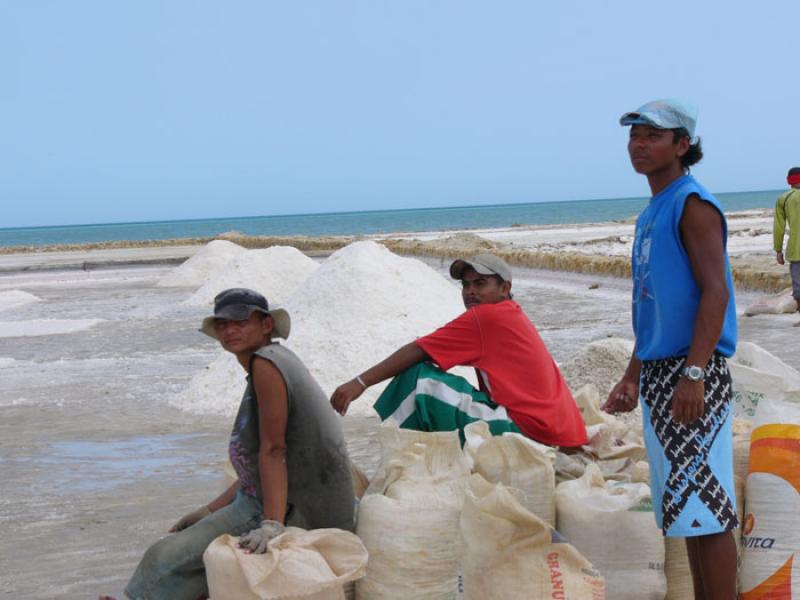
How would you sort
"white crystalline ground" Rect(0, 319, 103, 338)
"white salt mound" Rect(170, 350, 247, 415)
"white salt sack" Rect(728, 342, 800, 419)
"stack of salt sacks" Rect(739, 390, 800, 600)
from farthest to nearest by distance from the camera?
1. "white crystalline ground" Rect(0, 319, 103, 338)
2. "white salt mound" Rect(170, 350, 247, 415)
3. "white salt sack" Rect(728, 342, 800, 419)
4. "stack of salt sacks" Rect(739, 390, 800, 600)

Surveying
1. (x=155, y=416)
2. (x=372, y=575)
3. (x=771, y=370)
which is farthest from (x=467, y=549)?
(x=155, y=416)

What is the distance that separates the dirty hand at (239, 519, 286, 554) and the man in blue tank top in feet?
2.59

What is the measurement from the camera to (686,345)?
208 centimetres

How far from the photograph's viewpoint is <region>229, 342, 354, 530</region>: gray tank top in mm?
2416

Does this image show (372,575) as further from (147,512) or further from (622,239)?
(622,239)

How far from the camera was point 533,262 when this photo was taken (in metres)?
18.1

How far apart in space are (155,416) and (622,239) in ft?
61.6

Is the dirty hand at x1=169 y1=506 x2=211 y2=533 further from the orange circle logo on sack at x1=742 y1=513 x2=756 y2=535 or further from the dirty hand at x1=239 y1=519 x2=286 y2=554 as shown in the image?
the orange circle logo on sack at x1=742 y1=513 x2=756 y2=535

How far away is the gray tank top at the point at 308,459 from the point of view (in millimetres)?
2416

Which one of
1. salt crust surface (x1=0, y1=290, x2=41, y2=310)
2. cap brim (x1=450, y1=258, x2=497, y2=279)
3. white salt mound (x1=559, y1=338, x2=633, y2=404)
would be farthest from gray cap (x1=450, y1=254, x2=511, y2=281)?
salt crust surface (x1=0, y1=290, x2=41, y2=310)

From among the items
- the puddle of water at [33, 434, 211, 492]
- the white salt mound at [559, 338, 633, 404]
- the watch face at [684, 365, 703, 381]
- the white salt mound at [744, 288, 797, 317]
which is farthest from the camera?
the white salt mound at [744, 288, 797, 317]

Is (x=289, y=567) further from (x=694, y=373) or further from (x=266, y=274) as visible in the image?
(x=266, y=274)

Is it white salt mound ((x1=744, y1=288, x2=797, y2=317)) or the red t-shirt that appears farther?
white salt mound ((x1=744, y1=288, x2=797, y2=317))

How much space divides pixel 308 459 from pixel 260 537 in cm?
29
